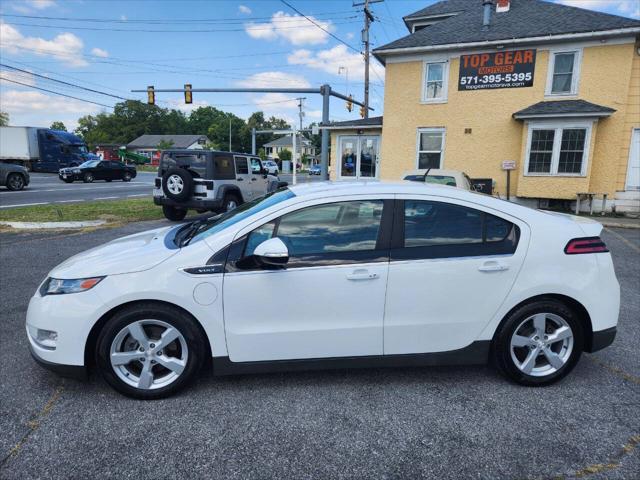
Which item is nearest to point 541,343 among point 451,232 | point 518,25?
point 451,232

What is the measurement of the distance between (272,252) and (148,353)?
44.3 inches

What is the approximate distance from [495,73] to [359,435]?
51.8 ft

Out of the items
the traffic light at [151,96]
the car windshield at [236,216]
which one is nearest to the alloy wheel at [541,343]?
the car windshield at [236,216]

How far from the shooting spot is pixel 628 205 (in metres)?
14.3

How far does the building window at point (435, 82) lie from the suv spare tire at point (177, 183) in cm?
1001

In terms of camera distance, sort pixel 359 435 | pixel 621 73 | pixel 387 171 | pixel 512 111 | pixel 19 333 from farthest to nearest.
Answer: pixel 387 171 → pixel 512 111 → pixel 621 73 → pixel 19 333 → pixel 359 435

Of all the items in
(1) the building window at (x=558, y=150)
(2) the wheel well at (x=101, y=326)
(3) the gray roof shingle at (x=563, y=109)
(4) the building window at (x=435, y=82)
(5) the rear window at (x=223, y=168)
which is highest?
(4) the building window at (x=435, y=82)

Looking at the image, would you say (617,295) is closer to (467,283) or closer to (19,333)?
(467,283)

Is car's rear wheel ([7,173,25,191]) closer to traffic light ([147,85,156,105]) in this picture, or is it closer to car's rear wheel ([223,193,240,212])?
traffic light ([147,85,156,105])

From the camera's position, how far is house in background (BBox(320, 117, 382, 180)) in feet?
58.9

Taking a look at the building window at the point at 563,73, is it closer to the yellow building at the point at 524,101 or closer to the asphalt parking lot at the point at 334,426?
the yellow building at the point at 524,101

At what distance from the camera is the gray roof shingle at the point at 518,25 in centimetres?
1403

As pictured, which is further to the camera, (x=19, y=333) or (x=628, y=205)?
(x=628, y=205)

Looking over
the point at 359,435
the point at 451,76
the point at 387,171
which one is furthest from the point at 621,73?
the point at 359,435
